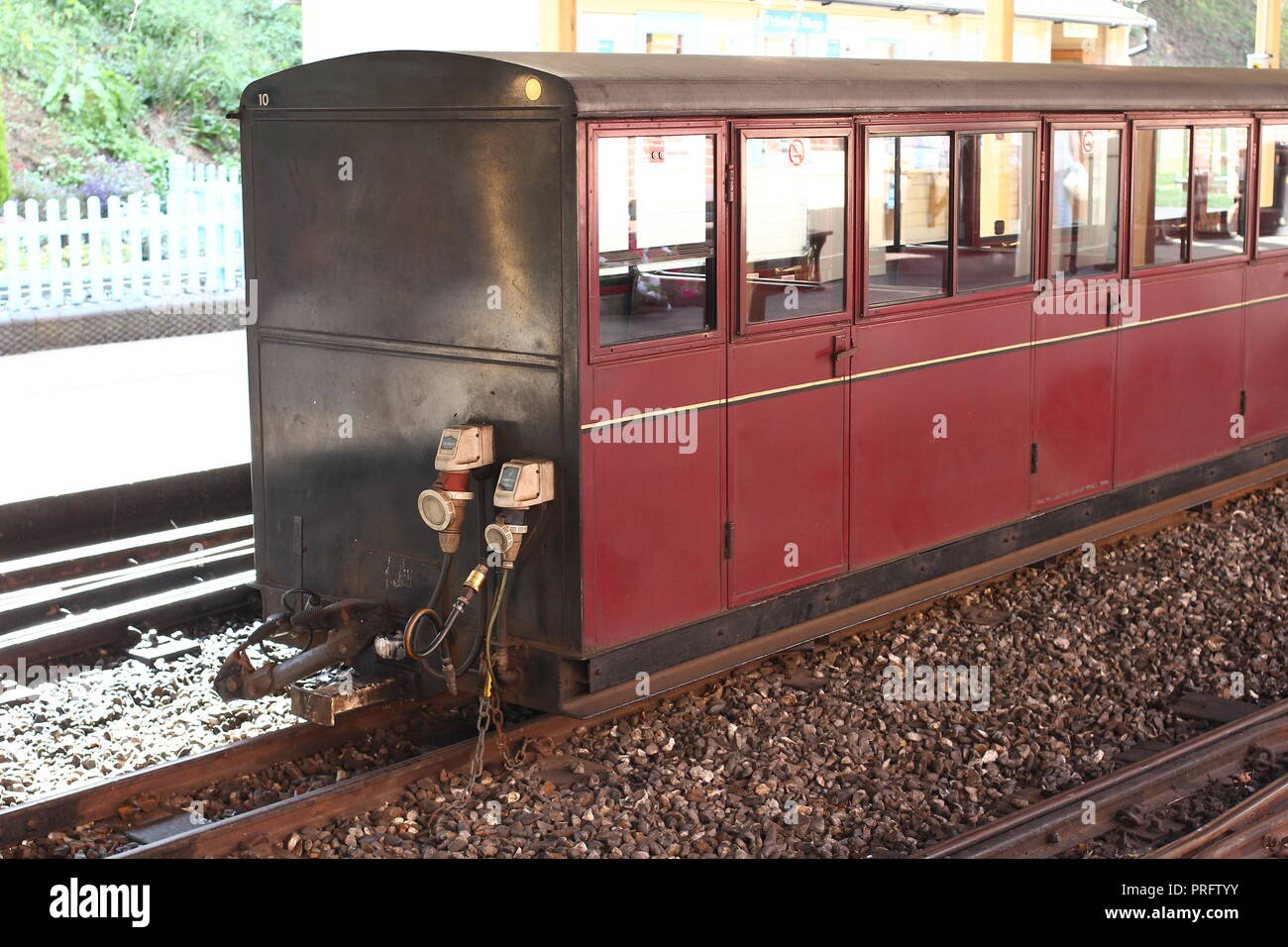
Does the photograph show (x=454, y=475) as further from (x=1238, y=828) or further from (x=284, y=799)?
(x=1238, y=828)

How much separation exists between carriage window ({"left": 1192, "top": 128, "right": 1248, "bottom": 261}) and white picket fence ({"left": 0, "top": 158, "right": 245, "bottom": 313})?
403 inches

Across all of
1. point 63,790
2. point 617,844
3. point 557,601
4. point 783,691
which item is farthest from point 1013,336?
point 63,790

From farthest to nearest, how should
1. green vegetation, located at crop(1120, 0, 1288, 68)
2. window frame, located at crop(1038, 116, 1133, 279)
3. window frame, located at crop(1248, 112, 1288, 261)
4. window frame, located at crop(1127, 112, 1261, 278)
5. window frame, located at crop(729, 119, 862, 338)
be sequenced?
1. green vegetation, located at crop(1120, 0, 1288, 68)
2. window frame, located at crop(1248, 112, 1288, 261)
3. window frame, located at crop(1127, 112, 1261, 278)
4. window frame, located at crop(1038, 116, 1133, 279)
5. window frame, located at crop(729, 119, 862, 338)

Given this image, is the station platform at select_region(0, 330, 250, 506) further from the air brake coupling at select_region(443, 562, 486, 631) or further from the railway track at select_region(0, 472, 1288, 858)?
the air brake coupling at select_region(443, 562, 486, 631)

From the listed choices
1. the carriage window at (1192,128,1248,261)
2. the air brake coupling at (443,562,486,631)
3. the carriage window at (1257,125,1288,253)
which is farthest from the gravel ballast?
the carriage window at (1257,125,1288,253)

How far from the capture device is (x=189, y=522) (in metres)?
9.23

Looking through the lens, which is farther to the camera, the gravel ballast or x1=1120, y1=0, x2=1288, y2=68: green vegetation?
x1=1120, y1=0, x2=1288, y2=68: green vegetation

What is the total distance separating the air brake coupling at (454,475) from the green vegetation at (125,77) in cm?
1881

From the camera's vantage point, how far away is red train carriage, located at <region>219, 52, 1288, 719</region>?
5371 millimetres

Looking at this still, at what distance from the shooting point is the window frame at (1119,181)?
737 cm

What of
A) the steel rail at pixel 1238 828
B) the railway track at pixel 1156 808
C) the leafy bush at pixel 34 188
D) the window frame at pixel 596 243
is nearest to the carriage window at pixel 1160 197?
the railway track at pixel 1156 808

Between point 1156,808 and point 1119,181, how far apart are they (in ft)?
12.0

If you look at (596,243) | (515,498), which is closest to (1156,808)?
(515,498)

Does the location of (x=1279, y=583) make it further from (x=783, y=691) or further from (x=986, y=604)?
(x=783, y=691)
